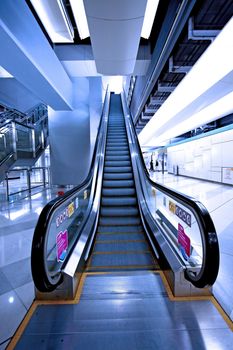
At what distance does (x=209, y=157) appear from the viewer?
8953mm

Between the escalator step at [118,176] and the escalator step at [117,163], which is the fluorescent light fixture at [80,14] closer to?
the escalator step at [117,163]

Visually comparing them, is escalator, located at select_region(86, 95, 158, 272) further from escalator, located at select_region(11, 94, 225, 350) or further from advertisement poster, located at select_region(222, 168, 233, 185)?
advertisement poster, located at select_region(222, 168, 233, 185)

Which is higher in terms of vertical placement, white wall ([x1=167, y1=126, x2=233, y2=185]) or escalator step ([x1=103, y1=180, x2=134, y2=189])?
white wall ([x1=167, y1=126, x2=233, y2=185])

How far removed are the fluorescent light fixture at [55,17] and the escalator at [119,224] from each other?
3111 mm

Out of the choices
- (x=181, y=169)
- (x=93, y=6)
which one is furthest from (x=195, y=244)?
(x=181, y=169)

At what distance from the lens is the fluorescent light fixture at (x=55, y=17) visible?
3.52 m

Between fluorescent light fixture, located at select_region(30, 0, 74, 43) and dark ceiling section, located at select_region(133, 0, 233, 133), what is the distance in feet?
7.33

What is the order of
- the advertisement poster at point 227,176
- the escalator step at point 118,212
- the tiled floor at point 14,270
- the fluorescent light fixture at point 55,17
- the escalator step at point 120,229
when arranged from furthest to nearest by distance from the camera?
the advertisement poster at point 227,176, the escalator step at point 118,212, the fluorescent light fixture at point 55,17, the escalator step at point 120,229, the tiled floor at point 14,270

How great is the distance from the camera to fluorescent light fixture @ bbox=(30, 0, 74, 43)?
11.5 ft

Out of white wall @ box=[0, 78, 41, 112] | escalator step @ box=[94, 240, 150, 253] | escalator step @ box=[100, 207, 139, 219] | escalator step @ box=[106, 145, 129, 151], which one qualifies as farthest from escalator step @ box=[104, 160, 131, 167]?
white wall @ box=[0, 78, 41, 112]

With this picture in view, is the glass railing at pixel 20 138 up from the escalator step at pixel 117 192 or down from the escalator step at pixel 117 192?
up

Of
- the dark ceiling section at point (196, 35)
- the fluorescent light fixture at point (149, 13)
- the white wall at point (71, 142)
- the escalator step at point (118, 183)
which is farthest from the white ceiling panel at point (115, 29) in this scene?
the white wall at point (71, 142)

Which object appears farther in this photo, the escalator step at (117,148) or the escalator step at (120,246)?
the escalator step at (117,148)

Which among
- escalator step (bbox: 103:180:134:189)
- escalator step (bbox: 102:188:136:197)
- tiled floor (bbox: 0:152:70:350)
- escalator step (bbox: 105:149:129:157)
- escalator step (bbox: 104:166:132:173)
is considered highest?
escalator step (bbox: 105:149:129:157)
